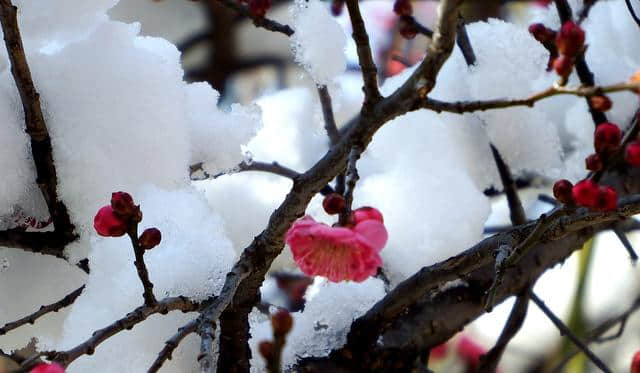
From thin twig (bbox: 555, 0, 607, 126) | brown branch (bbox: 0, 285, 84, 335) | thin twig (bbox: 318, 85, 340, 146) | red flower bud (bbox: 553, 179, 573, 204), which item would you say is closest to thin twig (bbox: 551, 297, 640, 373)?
thin twig (bbox: 555, 0, 607, 126)

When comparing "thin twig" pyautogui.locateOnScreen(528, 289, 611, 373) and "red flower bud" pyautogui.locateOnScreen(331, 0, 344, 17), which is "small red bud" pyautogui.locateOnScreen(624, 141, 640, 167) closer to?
"thin twig" pyautogui.locateOnScreen(528, 289, 611, 373)

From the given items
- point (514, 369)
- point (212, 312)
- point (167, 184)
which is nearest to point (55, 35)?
point (167, 184)

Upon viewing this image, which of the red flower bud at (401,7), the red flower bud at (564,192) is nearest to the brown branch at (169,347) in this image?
the red flower bud at (564,192)

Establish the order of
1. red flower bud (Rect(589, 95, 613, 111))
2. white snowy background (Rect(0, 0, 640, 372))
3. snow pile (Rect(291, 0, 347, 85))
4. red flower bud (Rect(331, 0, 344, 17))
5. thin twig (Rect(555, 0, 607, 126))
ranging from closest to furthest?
red flower bud (Rect(589, 95, 613, 111))
white snowy background (Rect(0, 0, 640, 372))
snow pile (Rect(291, 0, 347, 85))
thin twig (Rect(555, 0, 607, 126))
red flower bud (Rect(331, 0, 344, 17))

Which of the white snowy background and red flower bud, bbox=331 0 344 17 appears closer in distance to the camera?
the white snowy background

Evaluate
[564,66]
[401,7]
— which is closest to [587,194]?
[564,66]

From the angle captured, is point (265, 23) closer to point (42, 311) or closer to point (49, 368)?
point (42, 311)
